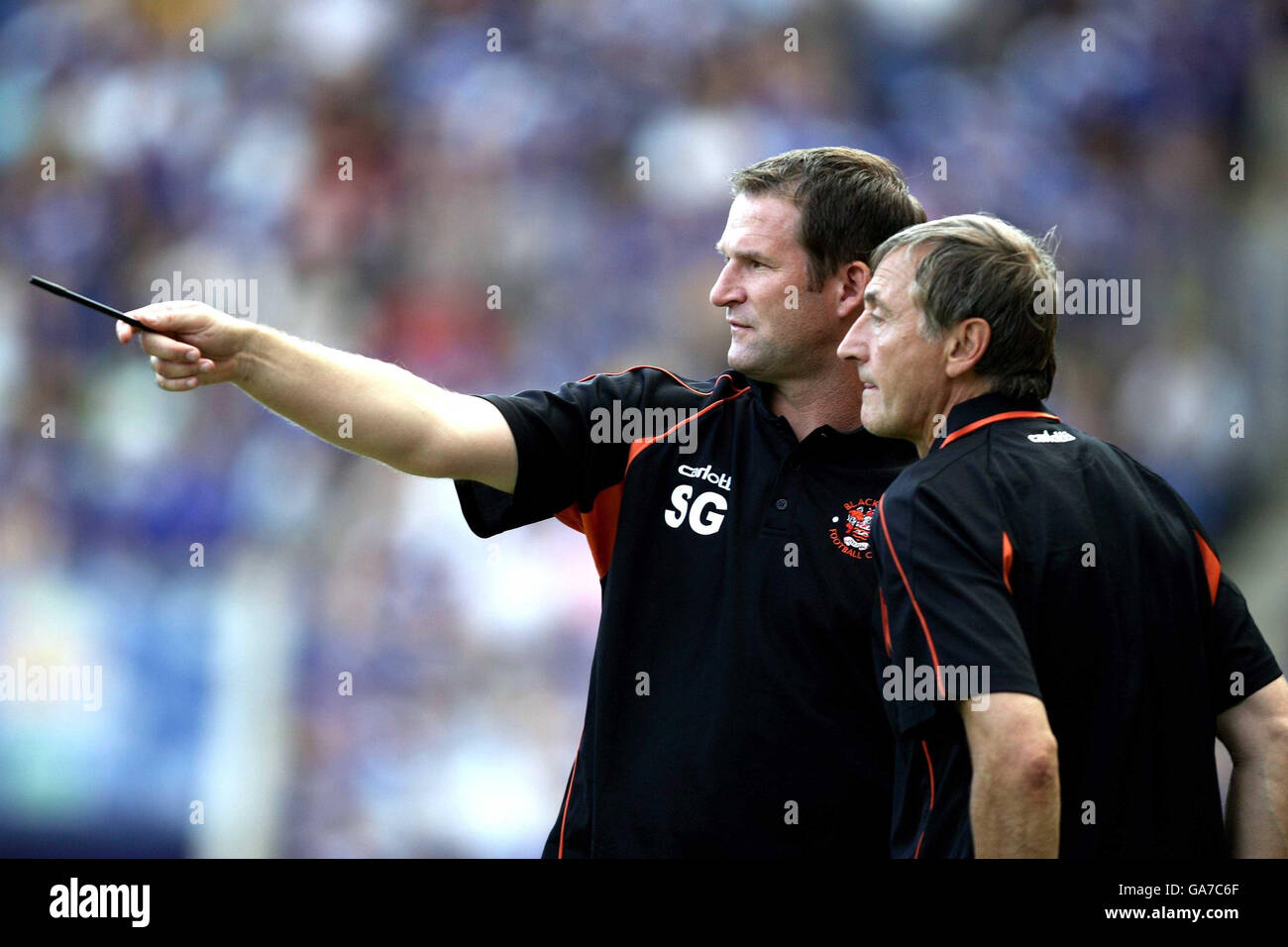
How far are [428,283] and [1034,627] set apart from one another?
439cm

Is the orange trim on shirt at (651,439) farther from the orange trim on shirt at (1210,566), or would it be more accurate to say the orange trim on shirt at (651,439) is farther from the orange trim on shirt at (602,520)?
the orange trim on shirt at (1210,566)

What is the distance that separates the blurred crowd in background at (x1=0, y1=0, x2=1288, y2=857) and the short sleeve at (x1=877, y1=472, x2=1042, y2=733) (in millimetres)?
3406

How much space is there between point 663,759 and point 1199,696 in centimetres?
83

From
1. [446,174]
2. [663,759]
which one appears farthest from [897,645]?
[446,174]

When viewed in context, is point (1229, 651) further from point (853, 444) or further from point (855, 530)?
point (853, 444)

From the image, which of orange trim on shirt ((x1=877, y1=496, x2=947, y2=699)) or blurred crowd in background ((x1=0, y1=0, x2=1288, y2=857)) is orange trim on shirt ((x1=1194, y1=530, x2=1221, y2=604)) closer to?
orange trim on shirt ((x1=877, y1=496, x2=947, y2=699))

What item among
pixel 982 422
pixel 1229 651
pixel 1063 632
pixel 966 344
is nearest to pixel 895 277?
pixel 966 344

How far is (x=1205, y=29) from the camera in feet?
18.7

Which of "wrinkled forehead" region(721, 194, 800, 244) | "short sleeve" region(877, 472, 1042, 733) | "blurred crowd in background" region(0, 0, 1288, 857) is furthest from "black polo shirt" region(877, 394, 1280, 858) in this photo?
"blurred crowd in background" region(0, 0, 1288, 857)

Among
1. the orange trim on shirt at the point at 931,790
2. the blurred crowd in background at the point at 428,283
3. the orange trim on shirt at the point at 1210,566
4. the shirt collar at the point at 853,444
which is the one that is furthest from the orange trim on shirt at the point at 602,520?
the blurred crowd in background at the point at 428,283

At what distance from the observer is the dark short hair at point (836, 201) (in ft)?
8.35

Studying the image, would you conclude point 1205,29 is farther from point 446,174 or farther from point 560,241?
point 446,174

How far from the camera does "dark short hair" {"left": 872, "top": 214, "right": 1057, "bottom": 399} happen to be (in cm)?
201

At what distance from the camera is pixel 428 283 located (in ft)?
19.2
